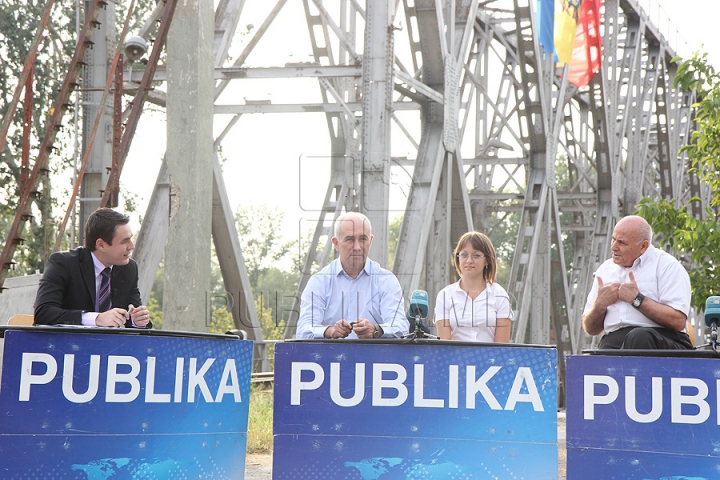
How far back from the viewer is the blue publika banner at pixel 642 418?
4344 millimetres

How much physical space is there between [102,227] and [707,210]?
6.77 metres

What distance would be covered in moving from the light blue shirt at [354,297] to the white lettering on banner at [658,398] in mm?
1542

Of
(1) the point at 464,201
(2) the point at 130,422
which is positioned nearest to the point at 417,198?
(1) the point at 464,201

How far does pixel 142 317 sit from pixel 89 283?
487mm

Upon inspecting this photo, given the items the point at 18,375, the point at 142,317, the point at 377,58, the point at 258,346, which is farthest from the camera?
the point at 258,346

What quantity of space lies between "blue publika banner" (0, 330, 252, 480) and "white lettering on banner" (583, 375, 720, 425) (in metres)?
1.87

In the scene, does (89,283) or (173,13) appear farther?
(173,13)

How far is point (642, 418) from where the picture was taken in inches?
175

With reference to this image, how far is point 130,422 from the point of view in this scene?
4.43 metres

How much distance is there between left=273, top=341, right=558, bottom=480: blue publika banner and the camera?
4.66 meters

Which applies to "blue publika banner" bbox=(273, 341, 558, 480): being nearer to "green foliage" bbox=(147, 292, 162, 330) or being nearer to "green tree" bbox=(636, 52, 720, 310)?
"green tree" bbox=(636, 52, 720, 310)

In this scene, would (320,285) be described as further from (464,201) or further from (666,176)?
(666,176)

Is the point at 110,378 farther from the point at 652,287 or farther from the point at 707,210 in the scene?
the point at 707,210

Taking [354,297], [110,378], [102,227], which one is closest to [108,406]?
[110,378]
